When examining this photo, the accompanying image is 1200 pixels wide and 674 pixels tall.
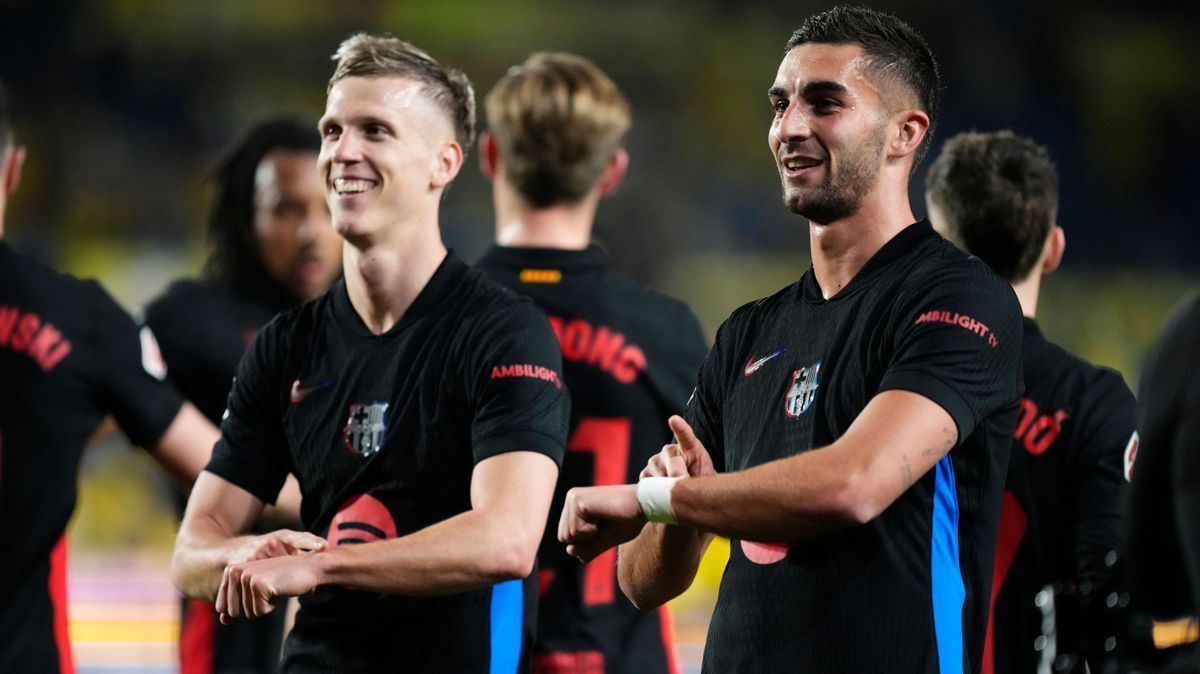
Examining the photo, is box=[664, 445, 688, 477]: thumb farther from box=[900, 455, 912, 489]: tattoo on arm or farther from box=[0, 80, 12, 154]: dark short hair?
box=[0, 80, 12, 154]: dark short hair

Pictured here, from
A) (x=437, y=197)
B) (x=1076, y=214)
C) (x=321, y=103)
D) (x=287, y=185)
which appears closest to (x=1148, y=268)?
(x=1076, y=214)

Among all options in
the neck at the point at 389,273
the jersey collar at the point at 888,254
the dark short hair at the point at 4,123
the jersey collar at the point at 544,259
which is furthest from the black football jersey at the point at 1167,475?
the dark short hair at the point at 4,123

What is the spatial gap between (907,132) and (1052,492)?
1.27 meters

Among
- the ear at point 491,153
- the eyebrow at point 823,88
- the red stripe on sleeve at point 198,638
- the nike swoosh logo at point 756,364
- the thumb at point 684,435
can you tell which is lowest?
the red stripe on sleeve at point 198,638

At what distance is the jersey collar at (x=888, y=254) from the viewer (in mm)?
3012

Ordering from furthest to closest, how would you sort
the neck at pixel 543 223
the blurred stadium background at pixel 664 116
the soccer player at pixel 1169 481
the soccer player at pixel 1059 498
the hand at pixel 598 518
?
1. the blurred stadium background at pixel 664 116
2. the neck at pixel 543 223
3. the soccer player at pixel 1059 498
4. the hand at pixel 598 518
5. the soccer player at pixel 1169 481

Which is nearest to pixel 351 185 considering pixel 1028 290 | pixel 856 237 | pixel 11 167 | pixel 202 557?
pixel 202 557

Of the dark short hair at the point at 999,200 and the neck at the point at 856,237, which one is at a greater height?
the dark short hair at the point at 999,200

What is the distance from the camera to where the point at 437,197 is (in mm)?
3840

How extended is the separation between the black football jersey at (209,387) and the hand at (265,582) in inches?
93.0

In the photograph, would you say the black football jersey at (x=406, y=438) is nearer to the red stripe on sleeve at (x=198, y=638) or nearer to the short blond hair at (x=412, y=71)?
the short blond hair at (x=412, y=71)

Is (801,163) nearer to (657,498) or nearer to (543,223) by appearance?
(657,498)

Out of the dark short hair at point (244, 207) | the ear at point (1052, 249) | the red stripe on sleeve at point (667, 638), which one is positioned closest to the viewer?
the ear at point (1052, 249)

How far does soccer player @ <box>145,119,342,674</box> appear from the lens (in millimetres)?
5465
